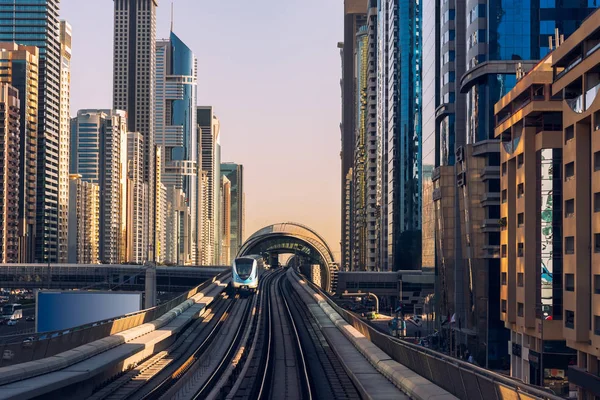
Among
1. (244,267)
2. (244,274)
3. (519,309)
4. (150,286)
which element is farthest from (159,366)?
(244,267)

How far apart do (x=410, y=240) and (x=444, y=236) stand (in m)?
60.2

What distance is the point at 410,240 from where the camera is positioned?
138m

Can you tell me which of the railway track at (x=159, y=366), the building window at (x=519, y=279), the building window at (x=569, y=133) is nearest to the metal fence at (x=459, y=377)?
the railway track at (x=159, y=366)

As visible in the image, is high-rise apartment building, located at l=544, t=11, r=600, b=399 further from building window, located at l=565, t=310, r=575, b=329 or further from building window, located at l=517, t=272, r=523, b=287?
building window, located at l=517, t=272, r=523, b=287

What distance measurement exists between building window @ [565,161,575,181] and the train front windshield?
73.0 m

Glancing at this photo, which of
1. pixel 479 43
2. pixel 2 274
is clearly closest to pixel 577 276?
pixel 479 43

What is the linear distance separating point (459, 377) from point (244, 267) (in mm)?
89258

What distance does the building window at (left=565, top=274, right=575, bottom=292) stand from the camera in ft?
144

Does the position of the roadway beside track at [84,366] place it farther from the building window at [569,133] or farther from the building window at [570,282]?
the building window at [569,133]

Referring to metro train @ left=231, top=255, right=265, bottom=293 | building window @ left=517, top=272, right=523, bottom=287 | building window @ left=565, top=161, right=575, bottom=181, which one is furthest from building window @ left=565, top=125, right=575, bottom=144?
metro train @ left=231, top=255, right=265, bottom=293

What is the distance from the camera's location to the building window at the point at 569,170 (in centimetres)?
4363

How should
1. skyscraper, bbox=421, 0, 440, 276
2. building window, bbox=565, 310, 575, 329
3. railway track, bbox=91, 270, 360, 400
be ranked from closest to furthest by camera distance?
railway track, bbox=91, 270, 360, 400
building window, bbox=565, 310, 575, 329
skyscraper, bbox=421, 0, 440, 276

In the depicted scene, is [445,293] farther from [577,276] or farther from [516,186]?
[577,276]

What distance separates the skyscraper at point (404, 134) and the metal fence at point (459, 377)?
95715 mm
